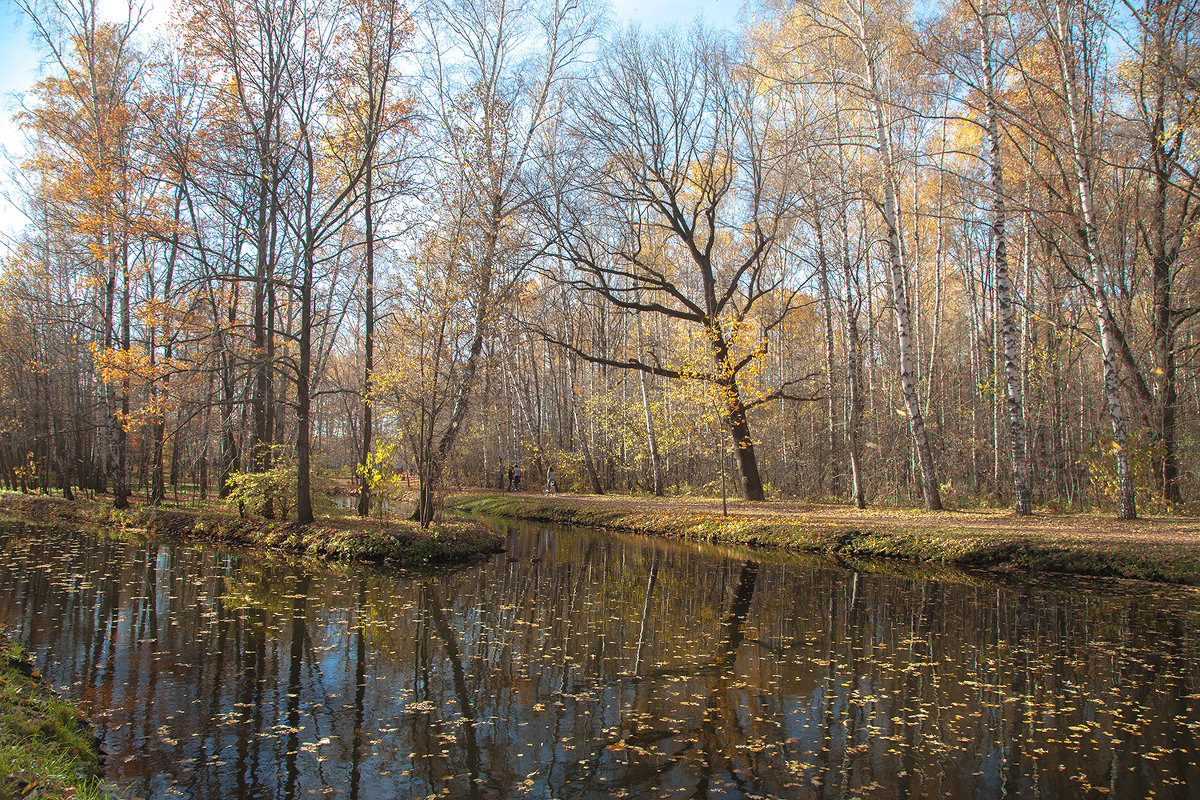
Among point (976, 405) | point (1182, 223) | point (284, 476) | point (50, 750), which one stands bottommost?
point (50, 750)

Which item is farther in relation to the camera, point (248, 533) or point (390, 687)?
point (248, 533)

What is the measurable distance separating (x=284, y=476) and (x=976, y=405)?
20300 mm

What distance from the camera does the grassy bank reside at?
2879 mm

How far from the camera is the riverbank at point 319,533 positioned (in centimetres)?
1234

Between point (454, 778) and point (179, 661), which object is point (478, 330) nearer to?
point (179, 661)

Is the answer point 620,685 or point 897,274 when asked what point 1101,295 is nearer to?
point 897,274

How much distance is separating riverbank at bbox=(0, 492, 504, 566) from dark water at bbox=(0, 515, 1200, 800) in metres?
2.15

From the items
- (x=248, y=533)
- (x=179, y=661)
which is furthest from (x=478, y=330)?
(x=179, y=661)

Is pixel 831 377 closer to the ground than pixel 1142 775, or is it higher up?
→ higher up

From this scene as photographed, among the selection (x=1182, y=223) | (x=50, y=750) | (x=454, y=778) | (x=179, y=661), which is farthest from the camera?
(x=1182, y=223)

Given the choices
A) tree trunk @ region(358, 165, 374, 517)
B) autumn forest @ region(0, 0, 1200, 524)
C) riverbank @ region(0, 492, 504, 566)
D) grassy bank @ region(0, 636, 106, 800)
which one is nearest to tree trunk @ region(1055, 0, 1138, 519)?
autumn forest @ region(0, 0, 1200, 524)

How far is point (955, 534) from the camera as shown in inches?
467

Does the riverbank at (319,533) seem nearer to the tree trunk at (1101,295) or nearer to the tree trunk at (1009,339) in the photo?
the tree trunk at (1009,339)

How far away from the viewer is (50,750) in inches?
140
